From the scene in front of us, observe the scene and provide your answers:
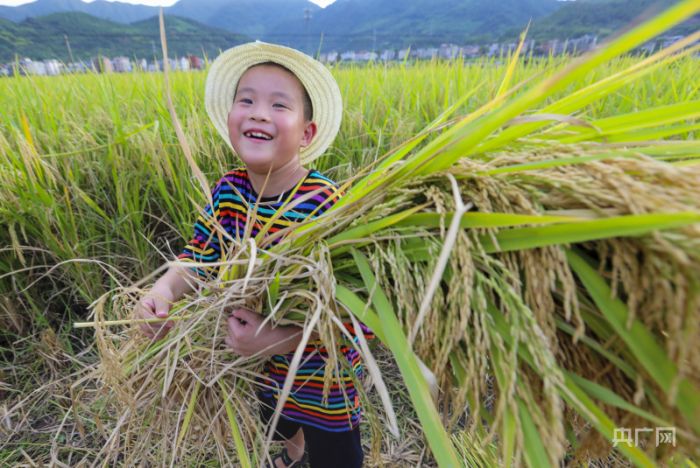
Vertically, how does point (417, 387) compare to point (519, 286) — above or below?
below

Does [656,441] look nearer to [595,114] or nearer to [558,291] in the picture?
[558,291]

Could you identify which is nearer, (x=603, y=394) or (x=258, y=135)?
(x=603, y=394)

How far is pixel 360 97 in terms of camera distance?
2.65 metres

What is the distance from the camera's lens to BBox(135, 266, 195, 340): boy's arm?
A: 37.6 inches

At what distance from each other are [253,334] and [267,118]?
593mm

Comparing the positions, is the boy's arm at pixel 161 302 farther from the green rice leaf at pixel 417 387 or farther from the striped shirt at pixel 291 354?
the green rice leaf at pixel 417 387

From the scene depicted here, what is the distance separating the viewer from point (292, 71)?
114cm

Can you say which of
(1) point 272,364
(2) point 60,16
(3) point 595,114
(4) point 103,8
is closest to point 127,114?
(1) point 272,364

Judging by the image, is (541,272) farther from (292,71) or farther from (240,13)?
(240,13)

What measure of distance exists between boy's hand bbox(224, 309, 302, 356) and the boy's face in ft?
1.42

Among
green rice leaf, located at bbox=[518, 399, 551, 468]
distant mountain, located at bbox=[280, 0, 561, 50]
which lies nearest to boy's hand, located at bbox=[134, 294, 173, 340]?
green rice leaf, located at bbox=[518, 399, 551, 468]

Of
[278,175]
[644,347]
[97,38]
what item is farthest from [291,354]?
[97,38]

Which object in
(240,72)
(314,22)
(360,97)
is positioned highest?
(314,22)

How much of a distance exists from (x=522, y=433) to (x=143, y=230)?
2011mm
